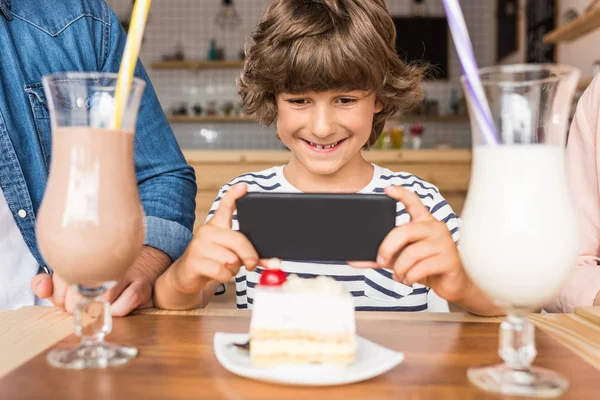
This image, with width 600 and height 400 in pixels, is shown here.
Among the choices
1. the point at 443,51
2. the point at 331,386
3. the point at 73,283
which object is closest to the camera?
the point at 331,386

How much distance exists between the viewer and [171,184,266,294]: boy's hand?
31.9 inches

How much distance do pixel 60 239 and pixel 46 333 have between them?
0.68 feet

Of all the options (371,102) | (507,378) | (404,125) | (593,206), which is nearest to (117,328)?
(507,378)

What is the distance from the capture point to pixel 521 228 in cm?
67

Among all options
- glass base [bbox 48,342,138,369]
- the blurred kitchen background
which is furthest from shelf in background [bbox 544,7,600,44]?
glass base [bbox 48,342,138,369]

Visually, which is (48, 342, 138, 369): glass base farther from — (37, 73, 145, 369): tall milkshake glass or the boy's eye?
the boy's eye

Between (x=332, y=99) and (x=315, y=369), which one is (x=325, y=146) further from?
(x=315, y=369)

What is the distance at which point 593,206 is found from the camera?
139 centimetres

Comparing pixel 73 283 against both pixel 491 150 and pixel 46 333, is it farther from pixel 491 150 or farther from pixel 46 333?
pixel 491 150

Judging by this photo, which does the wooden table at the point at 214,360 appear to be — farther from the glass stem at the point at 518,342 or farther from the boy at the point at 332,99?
the boy at the point at 332,99

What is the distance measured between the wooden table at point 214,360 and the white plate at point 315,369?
0.01 meters

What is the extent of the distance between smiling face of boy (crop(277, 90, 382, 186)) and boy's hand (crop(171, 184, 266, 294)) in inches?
20.9

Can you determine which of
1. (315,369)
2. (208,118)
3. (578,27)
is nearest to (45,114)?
(315,369)

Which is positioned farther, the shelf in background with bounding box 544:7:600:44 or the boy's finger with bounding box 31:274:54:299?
the shelf in background with bounding box 544:7:600:44
